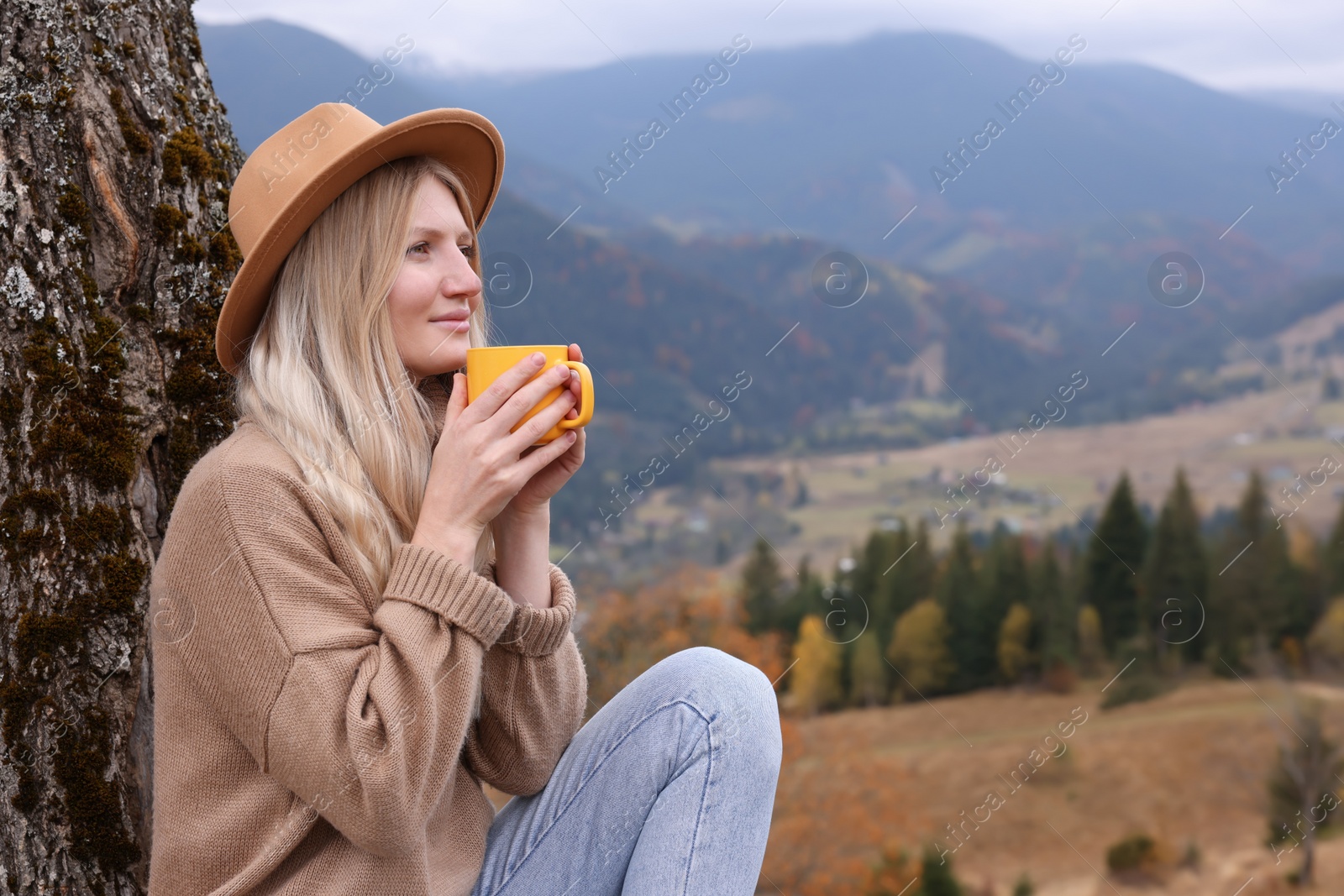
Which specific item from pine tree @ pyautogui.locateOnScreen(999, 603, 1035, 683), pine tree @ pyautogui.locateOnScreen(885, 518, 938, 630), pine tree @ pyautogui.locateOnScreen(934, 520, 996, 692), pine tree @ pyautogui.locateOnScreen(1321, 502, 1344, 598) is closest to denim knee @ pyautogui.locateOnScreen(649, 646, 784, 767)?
pine tree @ pyautogui.locateOnScreen(885, 518, 938, 630)

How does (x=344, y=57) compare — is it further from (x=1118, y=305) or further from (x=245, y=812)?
(x=245, y=812)

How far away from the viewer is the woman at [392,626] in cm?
137

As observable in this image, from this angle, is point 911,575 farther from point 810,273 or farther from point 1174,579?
point 810,273

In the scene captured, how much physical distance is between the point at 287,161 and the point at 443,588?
0.79 m

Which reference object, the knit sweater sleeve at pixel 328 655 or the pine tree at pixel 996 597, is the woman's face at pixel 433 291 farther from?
the pine tree at pixel 996 597

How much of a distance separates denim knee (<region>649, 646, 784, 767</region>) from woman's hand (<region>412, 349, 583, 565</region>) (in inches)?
15.7

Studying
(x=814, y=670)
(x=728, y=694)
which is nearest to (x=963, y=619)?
(x=814, y=670)

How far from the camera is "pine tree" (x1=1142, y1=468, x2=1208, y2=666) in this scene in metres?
22.8

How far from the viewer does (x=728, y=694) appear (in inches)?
64.9

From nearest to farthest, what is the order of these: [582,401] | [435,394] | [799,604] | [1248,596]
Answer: [582,401] < [435,394] < [799,604] < [1248,596]

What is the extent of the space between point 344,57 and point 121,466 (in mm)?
51540

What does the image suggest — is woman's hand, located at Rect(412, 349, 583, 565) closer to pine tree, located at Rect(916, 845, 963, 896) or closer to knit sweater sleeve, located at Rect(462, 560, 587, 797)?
knit sweater sleeve, located at Rect(462, 560, 587, 797)

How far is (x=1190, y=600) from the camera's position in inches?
899

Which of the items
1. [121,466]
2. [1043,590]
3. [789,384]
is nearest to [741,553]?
[1043,590]
